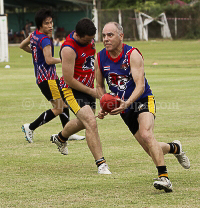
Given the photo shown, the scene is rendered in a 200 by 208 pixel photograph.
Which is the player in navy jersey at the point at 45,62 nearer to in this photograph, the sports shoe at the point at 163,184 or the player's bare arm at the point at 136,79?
the player's bare arm at the point at 136,79

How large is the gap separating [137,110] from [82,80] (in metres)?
1.59

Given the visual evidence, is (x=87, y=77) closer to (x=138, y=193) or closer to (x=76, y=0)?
(x=138, y=193)

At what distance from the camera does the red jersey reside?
7.44 m

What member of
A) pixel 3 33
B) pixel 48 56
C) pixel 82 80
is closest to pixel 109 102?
pixel 82 80

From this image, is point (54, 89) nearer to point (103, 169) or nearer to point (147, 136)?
point (103, 169)

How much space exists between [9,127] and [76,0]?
5136 centimetres

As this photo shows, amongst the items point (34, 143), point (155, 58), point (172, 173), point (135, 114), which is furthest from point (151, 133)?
point (155, 58)

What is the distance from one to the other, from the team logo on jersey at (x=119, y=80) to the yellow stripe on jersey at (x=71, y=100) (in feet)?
3.46

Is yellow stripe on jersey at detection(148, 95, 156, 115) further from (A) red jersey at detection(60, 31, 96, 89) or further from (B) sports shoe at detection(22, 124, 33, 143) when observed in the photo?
(B) sports shoe at detection(22, 124, 33, 143)

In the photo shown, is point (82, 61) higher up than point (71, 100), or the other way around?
point (82, 61)

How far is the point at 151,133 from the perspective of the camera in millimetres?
5984

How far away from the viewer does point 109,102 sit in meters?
6.17

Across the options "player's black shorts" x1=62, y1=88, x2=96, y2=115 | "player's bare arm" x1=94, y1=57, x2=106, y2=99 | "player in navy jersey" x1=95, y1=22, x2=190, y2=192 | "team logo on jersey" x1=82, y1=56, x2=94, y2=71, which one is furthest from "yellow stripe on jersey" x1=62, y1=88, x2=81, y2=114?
"player in navy jersey" x1=95, y1=22, x2=190, y2=192

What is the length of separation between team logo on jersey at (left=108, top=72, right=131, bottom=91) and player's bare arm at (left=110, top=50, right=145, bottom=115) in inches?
8.2
